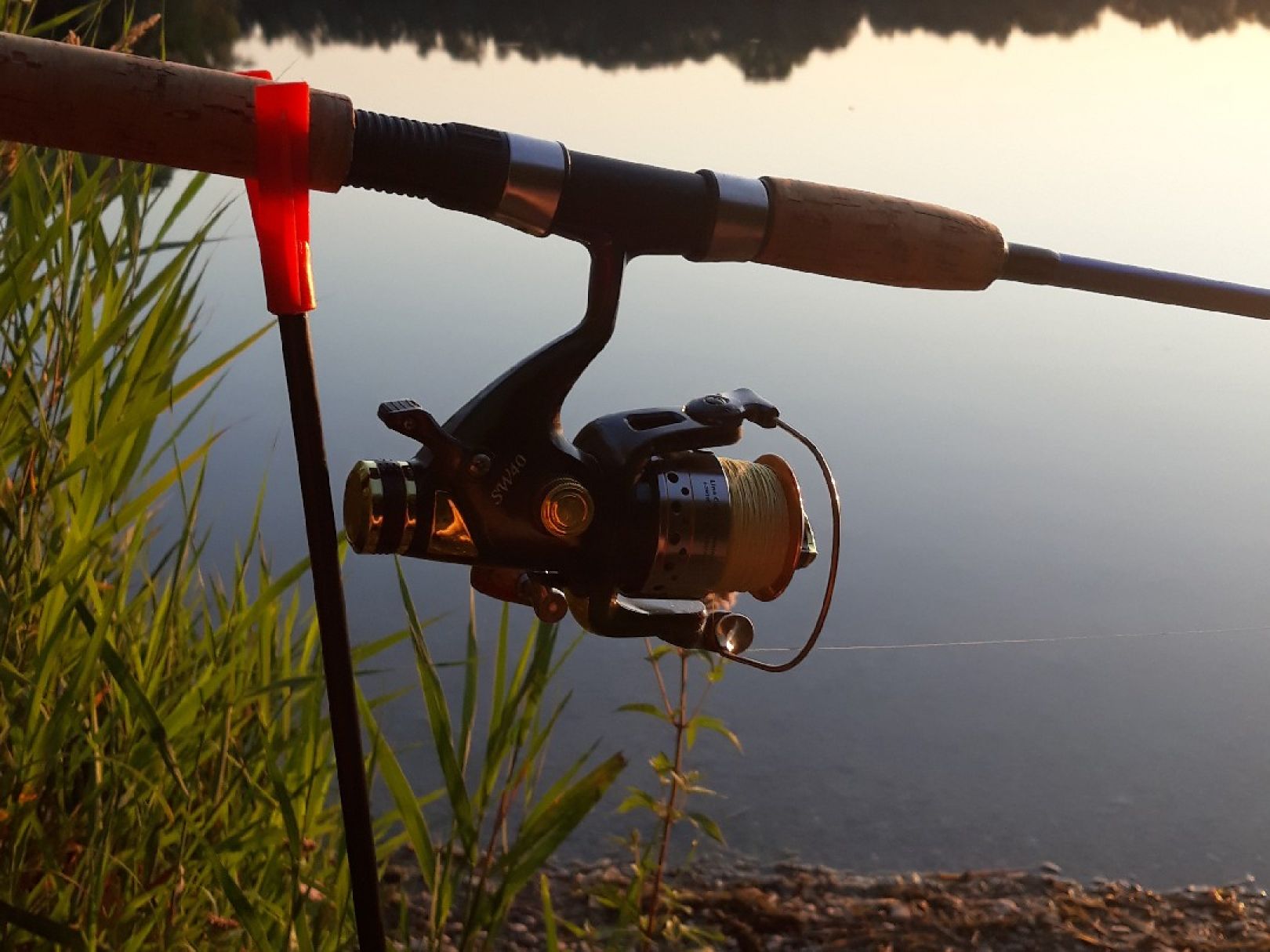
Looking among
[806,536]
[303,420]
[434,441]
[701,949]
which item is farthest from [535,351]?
[701,949]

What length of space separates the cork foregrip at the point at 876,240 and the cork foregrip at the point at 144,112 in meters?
0.44

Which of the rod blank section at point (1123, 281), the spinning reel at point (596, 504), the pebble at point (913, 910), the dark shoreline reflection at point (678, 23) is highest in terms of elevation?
the dark shoreline reflection at point (678, 23)

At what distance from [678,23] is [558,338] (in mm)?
16063

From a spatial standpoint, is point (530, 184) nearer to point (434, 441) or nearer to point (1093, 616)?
point (434, 441)

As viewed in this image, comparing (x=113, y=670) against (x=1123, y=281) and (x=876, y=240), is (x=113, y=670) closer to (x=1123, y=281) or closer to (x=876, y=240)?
(x=876, y=240)

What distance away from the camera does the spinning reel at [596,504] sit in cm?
119

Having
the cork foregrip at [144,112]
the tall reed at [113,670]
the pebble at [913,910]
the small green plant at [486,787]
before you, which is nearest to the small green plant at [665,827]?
the pebble at [913,910]

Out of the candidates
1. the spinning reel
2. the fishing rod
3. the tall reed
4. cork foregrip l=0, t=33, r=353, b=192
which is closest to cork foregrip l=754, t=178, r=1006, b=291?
the fishing rod

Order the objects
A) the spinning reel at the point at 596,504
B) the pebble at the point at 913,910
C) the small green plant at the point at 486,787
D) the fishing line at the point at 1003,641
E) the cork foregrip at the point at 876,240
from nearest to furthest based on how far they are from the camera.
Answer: the spinning reel at the point at 596,504 → the cork foregrip at the point at 876,240 → the small green plant at the point at 486,787 → the fishing line at the point at 1003,641 → the pebble at the point at 913,910

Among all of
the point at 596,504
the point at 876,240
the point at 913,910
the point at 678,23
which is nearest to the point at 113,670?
the point at 596,504

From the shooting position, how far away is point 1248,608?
454 cm

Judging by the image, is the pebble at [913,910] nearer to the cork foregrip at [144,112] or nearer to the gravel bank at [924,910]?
the gravel bank at [924,910]

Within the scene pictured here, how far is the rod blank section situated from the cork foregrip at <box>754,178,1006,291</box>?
4cm

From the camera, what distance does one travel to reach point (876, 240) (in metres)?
1.45
